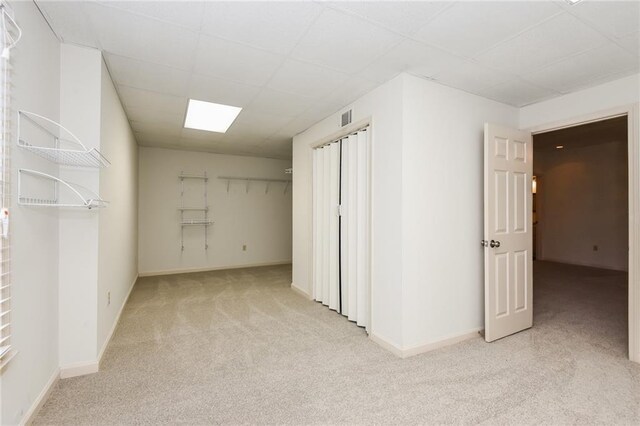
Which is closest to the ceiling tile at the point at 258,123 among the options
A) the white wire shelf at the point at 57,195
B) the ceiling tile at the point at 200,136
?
the ceiling tile at the point at 200,136

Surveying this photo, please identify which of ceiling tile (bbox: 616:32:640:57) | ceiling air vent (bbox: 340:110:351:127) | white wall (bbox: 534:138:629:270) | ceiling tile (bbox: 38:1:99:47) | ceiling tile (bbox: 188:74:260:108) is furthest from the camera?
white wall (bbox: 534:138:629:270)

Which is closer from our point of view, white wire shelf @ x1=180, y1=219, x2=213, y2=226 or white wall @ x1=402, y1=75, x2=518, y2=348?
white wall @ x1=402, y1=75, x2=518, y2=348

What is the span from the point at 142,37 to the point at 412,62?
79.6 inches

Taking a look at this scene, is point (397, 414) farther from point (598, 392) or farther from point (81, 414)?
point (81, 414)

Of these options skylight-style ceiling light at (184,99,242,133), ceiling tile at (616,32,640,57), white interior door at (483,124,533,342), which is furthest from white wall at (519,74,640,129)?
skylight-style ceiling light at (184,99,242,133)

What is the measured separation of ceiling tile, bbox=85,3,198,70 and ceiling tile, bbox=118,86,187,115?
75cm

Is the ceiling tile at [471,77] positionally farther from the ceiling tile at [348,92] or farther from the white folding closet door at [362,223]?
the white folding closet door at [362,223]

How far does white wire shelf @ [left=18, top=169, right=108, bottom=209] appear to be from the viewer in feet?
5.49

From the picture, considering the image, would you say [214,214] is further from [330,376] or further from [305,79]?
[330,376]

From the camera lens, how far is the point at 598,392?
204 cm

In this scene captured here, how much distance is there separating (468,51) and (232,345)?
3.17 meters

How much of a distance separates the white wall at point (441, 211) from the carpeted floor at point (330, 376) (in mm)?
314

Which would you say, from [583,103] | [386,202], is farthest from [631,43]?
[386,202]

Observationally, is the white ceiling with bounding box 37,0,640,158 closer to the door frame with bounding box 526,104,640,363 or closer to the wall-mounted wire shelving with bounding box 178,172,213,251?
the door frame with bounding box 526,104,640,363
